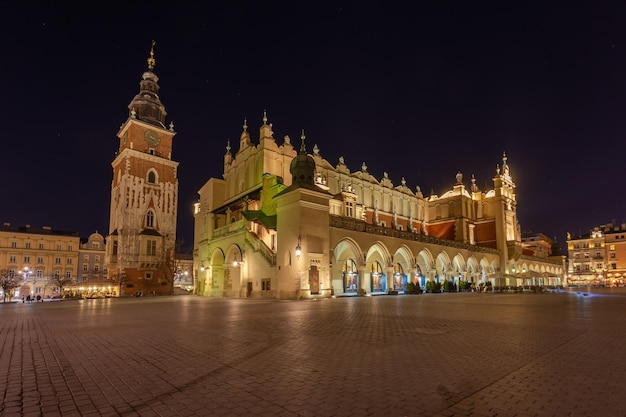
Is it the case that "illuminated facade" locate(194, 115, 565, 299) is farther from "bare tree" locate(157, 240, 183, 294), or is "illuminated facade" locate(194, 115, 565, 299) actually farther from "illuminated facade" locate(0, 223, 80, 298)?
"illuminated facade" locate(0, 223, 80, 298)

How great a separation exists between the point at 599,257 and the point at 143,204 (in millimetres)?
111232

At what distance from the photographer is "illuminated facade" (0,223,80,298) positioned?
69.8 meters

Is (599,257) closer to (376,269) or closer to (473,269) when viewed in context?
(473,269)

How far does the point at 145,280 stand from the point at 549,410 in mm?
53833

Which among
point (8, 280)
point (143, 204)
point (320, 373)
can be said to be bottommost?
point (8, 280)

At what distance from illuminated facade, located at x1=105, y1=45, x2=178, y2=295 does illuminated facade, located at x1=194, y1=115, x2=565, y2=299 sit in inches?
200

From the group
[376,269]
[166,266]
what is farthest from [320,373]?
[166,266]

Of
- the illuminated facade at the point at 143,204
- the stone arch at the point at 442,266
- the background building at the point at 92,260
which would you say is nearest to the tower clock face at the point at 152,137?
the illuminated facade at the point at 143,204

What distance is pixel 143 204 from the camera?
53.2 meters

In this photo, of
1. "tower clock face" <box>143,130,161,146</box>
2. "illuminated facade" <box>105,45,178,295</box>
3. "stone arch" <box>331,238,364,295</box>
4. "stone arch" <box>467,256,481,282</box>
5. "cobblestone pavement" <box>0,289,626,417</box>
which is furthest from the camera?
"stone arch" <box>467,256,481,282</box>

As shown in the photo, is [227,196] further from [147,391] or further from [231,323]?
[147,391]

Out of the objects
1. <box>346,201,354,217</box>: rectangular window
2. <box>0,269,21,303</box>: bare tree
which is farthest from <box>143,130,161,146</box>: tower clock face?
<box>346,201,354,217</box>: rectangular window

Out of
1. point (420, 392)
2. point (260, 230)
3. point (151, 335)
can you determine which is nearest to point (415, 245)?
point (260, 230)

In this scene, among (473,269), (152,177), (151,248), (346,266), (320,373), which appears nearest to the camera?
(320,373)
